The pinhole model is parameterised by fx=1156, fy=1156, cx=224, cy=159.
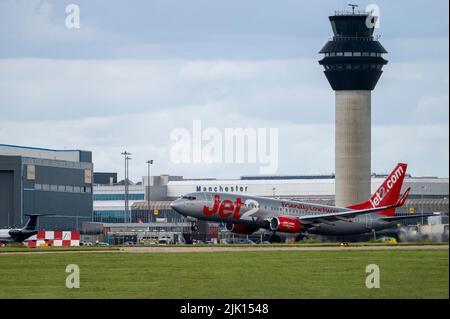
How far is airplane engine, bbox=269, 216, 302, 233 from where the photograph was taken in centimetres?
11662

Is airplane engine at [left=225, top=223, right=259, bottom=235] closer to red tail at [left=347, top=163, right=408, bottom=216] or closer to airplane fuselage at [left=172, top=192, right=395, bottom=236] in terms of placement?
airplane fuselage at [left=172, top=192, right=395, bottom=236]

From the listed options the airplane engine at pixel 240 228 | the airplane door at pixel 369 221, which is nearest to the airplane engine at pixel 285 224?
the airplane engine at pixel 240 228

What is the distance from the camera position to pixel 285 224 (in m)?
117

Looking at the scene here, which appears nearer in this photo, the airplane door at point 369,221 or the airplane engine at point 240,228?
the airplane engine at point 240,228

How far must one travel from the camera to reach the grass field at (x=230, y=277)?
41.3 metres

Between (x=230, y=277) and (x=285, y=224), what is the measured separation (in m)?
67.5

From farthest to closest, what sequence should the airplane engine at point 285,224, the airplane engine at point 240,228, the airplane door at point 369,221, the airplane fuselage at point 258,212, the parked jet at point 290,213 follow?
the airplane door at point 369,221
the airplane engine at point 240,228
the airplane engine at point 285,224
the parked jet at point 290,213
the airplane fuselage at point 258,212

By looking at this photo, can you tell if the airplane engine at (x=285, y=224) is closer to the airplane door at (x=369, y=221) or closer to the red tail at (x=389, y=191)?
the airplane door at (x=369, y=221)

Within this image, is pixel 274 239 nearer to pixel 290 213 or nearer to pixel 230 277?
pixel 290 213

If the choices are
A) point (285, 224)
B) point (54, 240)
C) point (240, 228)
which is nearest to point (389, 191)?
point (285, 224)

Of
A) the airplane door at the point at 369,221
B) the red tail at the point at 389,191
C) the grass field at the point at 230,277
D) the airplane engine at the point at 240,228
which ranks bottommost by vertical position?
the grass field at the point at 230,277

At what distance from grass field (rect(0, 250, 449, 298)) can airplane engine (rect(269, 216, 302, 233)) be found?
46575mm

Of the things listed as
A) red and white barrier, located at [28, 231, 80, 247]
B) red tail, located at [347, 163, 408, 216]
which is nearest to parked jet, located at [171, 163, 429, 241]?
red tail, located at [347, 163, 408, 216]

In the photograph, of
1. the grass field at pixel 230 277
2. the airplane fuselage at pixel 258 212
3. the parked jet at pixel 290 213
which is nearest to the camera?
the grass field at pixel 230 277
